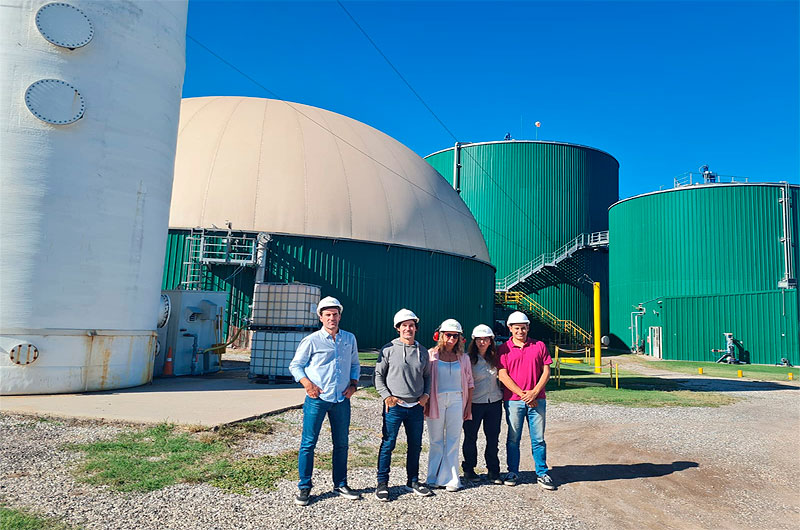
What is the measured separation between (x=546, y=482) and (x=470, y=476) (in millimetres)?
774

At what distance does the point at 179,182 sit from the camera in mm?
22047

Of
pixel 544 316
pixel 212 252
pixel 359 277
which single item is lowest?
pixel 544 316

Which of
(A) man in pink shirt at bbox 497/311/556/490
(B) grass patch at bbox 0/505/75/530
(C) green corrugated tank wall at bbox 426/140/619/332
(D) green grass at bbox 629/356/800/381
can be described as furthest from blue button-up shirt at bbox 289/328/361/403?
(C) green corrugated tank wall at bbox 426/140/619/332

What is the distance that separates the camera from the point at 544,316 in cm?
3731

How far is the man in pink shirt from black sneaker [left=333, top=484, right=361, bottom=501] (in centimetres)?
159

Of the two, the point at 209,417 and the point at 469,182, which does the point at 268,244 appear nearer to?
the point at 209,417

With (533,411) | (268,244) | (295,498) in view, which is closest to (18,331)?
(295,498)

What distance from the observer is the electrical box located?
14.4 metres

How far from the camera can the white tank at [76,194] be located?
1016 cm

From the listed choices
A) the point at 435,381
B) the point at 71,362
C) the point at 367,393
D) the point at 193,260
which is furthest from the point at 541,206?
the point at 435,381

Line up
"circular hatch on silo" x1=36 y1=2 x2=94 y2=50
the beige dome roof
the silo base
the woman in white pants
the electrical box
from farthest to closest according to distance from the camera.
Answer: the beige dome roof
the electrical box
"circular hatch on silo" x1=36 y1=2 x2=94 y2=50
the silo base
the woman in white pants

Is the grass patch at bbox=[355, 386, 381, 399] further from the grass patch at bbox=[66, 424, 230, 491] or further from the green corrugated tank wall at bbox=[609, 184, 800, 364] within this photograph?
the green corrugated tank wall at bbox=[609, 184, 800, 364]

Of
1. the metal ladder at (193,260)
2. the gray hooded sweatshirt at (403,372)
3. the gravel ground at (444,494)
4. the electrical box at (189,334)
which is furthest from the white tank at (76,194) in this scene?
the metal ladder at (193,260)

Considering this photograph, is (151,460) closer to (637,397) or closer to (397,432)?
(397,432)
